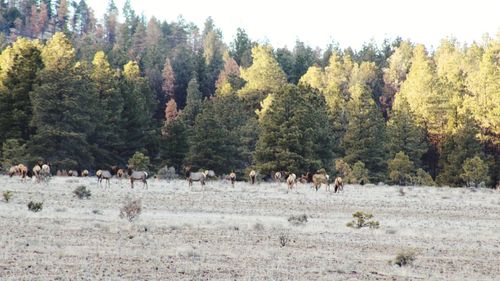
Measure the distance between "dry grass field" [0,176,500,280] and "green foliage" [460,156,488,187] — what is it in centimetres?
3103

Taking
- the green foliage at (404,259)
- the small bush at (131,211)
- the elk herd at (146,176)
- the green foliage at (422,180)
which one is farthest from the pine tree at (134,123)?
the green foliage at (404,259)

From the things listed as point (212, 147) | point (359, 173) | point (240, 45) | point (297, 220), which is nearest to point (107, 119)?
point (212, 147)

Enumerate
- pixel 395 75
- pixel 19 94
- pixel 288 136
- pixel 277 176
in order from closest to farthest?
1. pixel 277 176
2. pixel 288 136
3. pixel 19 94
4. pixel 395 75

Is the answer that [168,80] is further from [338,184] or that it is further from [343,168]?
[338,184]

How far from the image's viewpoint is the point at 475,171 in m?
61.2

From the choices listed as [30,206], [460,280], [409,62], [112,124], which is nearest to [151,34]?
[409,62]

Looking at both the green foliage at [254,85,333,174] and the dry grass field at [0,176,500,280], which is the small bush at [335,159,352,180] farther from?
the dry grass field at [0,176,500,280]

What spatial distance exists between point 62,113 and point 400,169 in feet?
91.7

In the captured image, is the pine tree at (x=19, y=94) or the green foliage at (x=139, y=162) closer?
the green foliage at (x=139, y=162)

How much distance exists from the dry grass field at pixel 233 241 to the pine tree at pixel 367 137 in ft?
107

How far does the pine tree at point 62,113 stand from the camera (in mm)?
56250

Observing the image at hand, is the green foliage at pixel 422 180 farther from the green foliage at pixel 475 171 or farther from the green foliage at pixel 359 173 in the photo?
the green foliage at pixel 359 173

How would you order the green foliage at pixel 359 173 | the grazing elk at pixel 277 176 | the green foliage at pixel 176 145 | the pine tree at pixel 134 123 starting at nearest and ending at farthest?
1. the grazing elk at pixel 277 176
2. the green foliage at pixel 359 173
3. the pine tree at pixel 134 123
4. the green foliage at pixel 176 145

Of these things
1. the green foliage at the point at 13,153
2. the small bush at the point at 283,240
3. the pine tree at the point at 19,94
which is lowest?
the small bush at the point at 283,240
